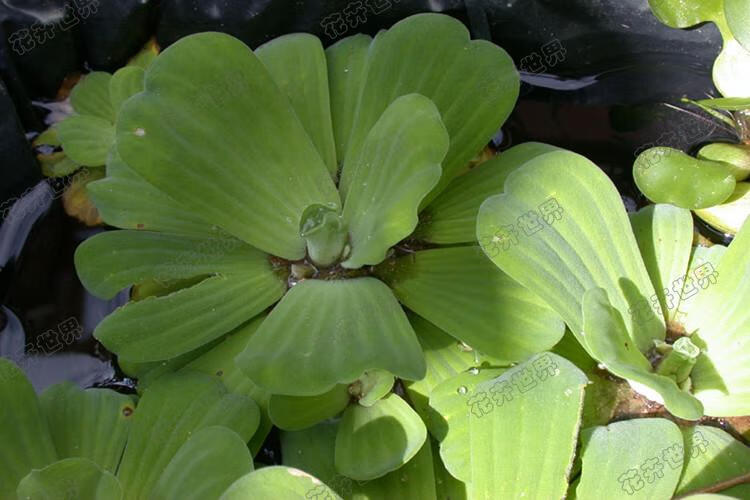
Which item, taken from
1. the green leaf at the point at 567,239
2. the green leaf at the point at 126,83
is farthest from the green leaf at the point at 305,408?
the green leaf at the point at 126,83

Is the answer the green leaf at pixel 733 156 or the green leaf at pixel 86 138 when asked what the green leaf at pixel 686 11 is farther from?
the green leaf at pixel 86 138

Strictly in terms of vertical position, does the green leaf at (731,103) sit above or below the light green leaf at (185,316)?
above

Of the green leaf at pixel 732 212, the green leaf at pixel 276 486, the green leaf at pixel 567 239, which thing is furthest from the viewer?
the green leaf at pixel 732 212

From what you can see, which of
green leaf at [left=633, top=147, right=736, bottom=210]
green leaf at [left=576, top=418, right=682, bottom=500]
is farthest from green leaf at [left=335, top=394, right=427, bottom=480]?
green leaf at [left=633, top=147, right=736, bottom=210]

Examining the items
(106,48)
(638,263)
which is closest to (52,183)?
(106,48)

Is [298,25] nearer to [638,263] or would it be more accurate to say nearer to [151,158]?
[151,158]

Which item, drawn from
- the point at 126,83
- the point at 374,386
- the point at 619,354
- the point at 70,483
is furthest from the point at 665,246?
the point at 126,83
